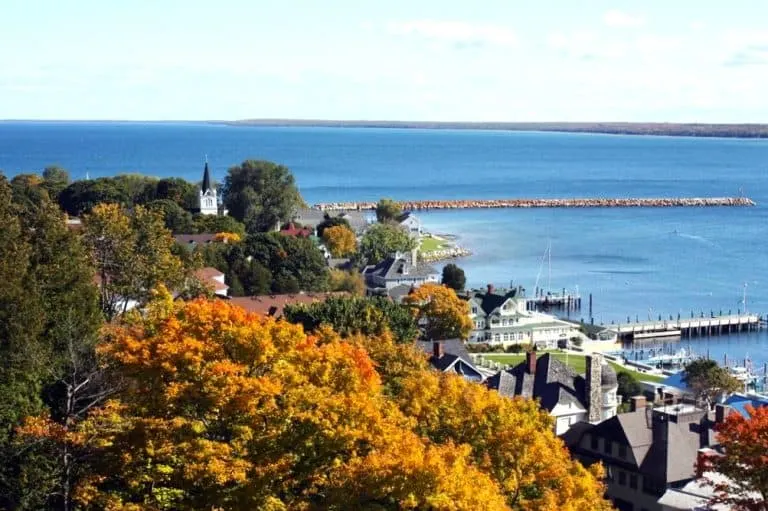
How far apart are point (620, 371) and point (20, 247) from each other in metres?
33.9

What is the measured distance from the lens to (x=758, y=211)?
559 feet

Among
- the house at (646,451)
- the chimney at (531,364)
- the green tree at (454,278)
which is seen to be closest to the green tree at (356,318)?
the chimney at (531,364)

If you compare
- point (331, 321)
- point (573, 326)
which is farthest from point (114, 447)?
point (573, 326)

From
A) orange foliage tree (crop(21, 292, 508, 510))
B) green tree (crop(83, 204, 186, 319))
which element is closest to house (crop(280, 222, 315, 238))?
green tree (crop(83, 204, 186, 319))

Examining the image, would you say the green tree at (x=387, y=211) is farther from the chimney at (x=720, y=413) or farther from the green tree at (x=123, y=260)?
the chimney at (x=720, y=413)

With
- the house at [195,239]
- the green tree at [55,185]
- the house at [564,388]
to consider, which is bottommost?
the house at [564,388]

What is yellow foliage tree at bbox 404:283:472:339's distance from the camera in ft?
190

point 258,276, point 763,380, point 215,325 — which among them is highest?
point 215,325

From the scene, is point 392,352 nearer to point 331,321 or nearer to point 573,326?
point 331,321

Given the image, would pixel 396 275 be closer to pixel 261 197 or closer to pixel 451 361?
pixel 261 197

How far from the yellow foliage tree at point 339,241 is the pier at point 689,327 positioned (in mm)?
24902

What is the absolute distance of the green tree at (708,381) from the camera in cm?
4766

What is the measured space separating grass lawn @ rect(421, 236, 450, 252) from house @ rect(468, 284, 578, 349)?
129 ft

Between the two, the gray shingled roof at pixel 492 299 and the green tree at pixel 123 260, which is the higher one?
the green tree at pixel 123 260
